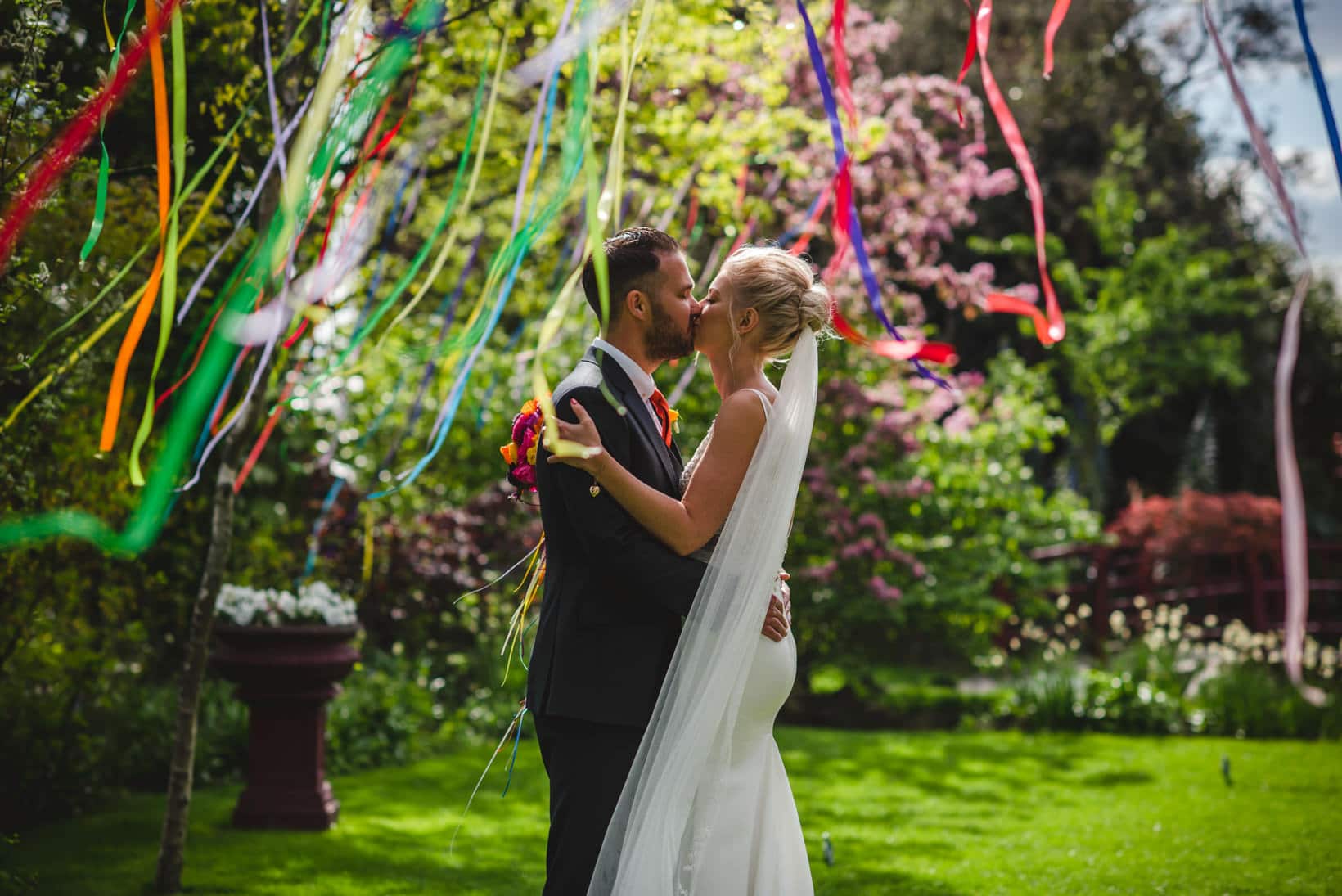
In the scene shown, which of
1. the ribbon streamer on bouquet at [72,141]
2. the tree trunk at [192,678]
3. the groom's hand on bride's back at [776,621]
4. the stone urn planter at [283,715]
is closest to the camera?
the groom's hand on bride's back at [776,621]

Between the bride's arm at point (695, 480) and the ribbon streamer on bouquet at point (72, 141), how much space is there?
5.60 feet

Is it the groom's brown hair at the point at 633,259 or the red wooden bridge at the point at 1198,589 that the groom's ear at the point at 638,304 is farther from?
the red wooden bridge at the point at 1198,589

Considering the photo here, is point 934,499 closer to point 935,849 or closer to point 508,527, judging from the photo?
point 508,527

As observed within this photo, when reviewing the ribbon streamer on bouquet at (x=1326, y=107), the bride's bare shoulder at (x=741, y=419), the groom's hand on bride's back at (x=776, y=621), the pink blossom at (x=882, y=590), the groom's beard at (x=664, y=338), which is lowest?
the pink blossom at (x=882, y=590)

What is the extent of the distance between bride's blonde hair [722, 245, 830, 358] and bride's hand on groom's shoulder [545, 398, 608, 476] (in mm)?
580

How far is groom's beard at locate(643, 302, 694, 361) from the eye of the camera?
113 inches

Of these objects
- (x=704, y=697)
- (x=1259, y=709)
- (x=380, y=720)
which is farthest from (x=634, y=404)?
(x=1259, y=709)

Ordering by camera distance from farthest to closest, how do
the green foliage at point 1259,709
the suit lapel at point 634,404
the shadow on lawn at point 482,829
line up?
the green foliage at point 1259,709 → the shadow on lawn at point 482,829 → the suit lapel at point 634,404

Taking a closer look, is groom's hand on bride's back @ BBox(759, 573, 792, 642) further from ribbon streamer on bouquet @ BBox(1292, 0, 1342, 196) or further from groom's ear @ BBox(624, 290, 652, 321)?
ribbon streamer on bouquet @ BBox(1292, 0, 1342, 196)

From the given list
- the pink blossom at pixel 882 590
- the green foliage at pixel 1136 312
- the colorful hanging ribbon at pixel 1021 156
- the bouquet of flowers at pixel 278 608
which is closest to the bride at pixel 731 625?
the colorful hanging ribbon at pixel 1021 156

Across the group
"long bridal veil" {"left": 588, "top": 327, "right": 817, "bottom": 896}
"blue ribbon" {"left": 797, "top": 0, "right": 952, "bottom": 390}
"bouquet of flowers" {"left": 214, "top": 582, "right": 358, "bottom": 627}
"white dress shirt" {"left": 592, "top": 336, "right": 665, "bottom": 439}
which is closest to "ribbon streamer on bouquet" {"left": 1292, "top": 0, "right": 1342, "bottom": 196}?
"blue ribbon" {"left": 797, "top": 0, "right": 952, "bottom": 390}

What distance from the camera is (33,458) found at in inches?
196

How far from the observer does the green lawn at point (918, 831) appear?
15.5 feet

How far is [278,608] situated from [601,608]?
11.8 feet
